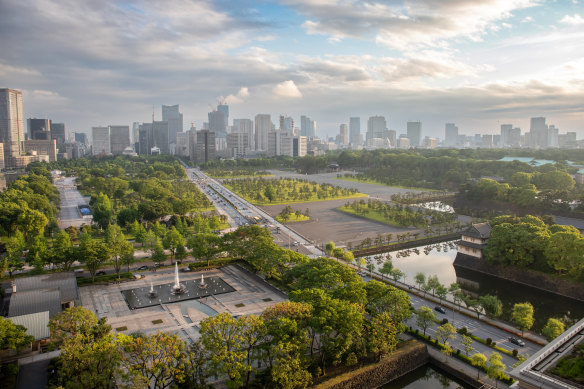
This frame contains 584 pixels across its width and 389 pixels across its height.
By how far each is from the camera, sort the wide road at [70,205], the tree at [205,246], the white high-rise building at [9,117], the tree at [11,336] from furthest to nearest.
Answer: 1. the white high-rise building at [9,117]
2. the wide road at [70,205]
3. the tree at [205,246]
4. the tree at [11,336]

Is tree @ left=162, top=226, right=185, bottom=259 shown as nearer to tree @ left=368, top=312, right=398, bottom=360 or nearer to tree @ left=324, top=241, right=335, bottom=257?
tree @ left=324, top=241, right=335, bottom=257

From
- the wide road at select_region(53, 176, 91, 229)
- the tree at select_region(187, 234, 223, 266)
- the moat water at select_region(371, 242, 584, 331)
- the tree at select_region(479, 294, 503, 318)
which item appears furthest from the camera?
the wide road at select_region(53, 176, 91, 229)

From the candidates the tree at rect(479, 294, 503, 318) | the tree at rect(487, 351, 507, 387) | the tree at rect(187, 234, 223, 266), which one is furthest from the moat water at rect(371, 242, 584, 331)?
the tree at rect(187, 234, 223, 266)

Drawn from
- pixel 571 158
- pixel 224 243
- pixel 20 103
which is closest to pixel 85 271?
pixel 224 243

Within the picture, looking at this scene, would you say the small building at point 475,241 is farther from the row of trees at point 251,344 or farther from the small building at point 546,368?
the small building at point 546,368

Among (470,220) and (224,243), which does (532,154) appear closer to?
(470,220)

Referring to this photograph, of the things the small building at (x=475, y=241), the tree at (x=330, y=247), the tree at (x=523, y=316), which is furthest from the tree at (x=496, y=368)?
the small building at (x=475, y=241)
